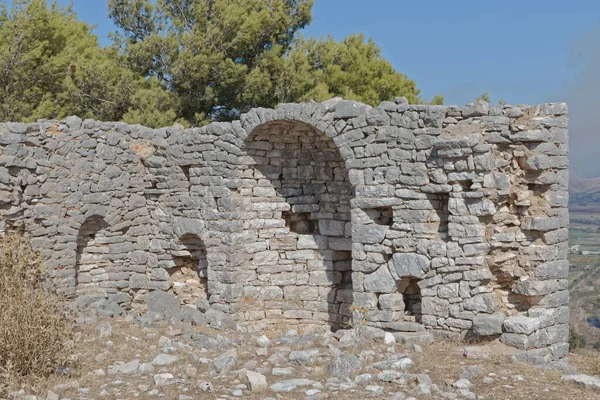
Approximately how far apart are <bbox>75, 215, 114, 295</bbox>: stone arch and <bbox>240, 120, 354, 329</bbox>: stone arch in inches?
90.7

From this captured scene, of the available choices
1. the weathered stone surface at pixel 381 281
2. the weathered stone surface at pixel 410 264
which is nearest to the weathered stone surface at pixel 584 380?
the weathered stone surface at pixel 410 264

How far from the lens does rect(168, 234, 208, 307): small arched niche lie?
413 inches

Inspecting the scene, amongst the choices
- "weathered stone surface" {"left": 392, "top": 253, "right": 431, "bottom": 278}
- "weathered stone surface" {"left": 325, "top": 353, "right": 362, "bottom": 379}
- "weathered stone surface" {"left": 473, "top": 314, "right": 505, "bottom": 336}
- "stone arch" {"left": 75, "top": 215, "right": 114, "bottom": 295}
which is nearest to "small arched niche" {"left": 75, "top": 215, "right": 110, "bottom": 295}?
"stone arch" {"left": 75, "top": 215, "right": 114, "bottom": 295}

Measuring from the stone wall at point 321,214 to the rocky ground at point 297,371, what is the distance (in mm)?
672

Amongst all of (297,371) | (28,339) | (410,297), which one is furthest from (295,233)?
(28,339)

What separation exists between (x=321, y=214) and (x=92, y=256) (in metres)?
3.65

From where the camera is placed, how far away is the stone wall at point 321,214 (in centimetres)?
832

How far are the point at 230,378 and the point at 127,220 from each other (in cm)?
463

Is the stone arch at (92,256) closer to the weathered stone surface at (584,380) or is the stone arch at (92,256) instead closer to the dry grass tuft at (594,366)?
the weathered stone surface at (584,380)

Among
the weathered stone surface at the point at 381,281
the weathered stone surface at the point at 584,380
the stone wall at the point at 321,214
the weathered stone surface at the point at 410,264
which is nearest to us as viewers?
the weathered stone surface at the point at 584,380

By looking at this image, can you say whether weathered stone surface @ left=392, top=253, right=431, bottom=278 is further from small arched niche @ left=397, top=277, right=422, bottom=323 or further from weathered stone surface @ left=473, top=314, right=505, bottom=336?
weathered stone surface @ left=473, top=314, right=505, bottom=336

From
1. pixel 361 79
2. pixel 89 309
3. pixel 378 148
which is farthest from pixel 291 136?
pixel 361 79

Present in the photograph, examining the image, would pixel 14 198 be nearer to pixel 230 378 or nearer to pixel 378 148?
pixel 230 378

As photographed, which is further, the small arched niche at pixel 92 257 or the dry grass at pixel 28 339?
the small arched niche at pixel 92 257
